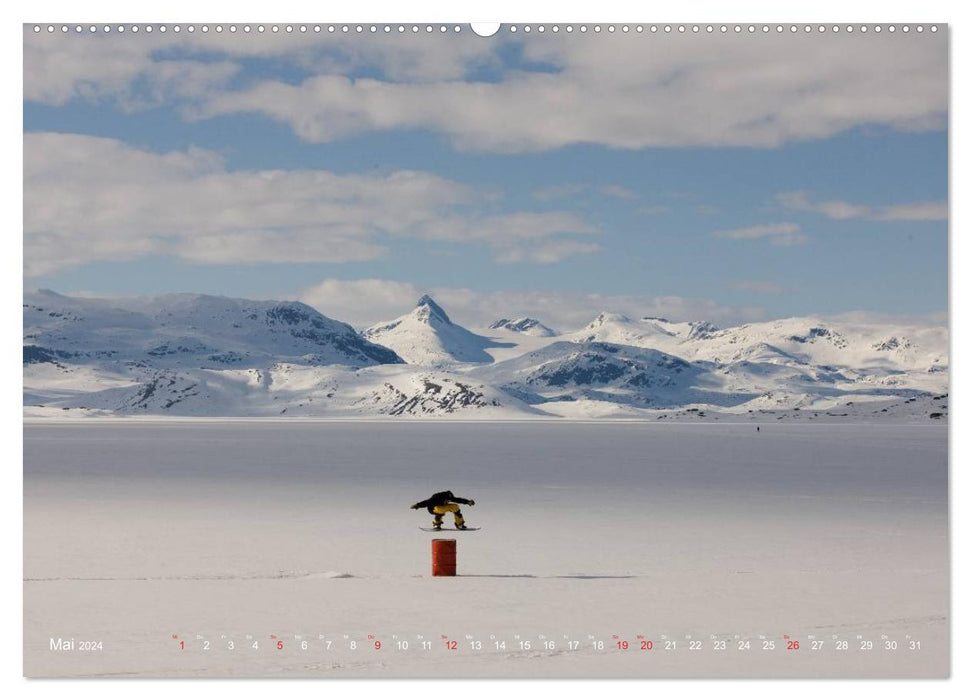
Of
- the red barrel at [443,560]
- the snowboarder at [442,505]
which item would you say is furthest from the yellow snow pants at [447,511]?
the red barrel at [443,560]

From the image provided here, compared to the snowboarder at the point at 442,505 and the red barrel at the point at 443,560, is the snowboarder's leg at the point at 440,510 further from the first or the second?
the red barrel at the point at 443,560

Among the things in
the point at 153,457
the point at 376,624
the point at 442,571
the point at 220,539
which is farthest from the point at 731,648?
the point at 153,457

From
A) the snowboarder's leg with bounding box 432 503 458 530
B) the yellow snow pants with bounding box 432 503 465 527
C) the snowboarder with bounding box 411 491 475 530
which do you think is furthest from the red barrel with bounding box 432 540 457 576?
the yellow snow pants with bounding box 432 503 465 527

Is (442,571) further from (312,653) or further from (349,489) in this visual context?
(349,489)

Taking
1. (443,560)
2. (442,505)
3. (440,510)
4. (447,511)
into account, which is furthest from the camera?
(447,511)

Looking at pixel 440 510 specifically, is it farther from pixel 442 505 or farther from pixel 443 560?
pixel 443 560

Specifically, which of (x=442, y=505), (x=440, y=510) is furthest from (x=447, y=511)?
(x=442, y=505)

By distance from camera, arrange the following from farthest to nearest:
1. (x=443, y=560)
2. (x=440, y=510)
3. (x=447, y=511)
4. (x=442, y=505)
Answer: (x=447, y=511)
(x=440, y=510)
(x=442, y=505)
(x=443, y=560)

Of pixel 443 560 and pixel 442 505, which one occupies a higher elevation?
pixel 442 505

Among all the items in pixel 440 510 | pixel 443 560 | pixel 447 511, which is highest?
pixel 447 511
